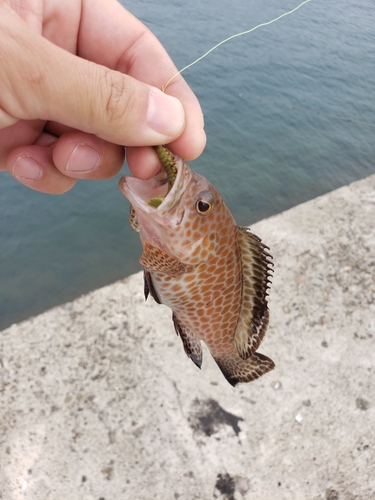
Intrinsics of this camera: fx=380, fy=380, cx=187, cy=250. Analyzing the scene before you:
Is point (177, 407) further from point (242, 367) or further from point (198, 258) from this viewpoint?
point (198, 258)

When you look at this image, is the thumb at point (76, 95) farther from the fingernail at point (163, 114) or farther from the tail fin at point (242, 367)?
the tail fin at point (242, 367)

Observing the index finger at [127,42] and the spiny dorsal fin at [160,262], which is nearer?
the spiny dorsal fin at [160,262]

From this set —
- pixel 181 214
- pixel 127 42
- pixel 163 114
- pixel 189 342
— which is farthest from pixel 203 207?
pixel 127 42

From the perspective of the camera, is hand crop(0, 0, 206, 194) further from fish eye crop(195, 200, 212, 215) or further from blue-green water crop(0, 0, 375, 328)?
blue-green water crop(0, 0, 375, 328)

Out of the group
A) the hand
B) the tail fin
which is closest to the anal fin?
the tail fin

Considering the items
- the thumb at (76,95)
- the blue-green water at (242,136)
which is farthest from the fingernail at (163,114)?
the blue-green water at (242,136)
